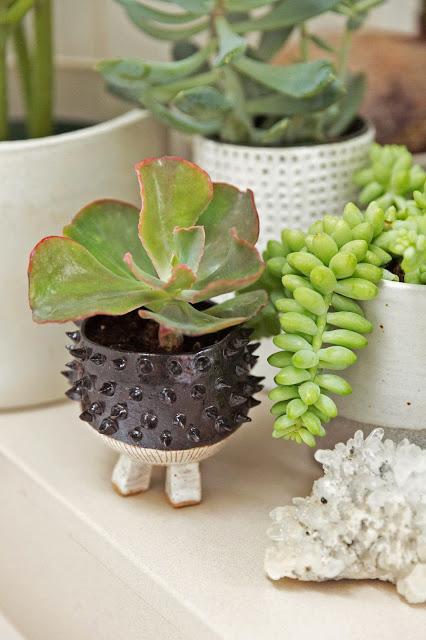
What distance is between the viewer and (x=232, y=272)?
468 mm

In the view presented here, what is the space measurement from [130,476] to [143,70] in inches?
9.5

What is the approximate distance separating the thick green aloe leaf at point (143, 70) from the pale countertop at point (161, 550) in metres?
0.22

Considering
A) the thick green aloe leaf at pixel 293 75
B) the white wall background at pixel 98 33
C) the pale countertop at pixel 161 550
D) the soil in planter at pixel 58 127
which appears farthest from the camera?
the white wall background at pixel 98 33

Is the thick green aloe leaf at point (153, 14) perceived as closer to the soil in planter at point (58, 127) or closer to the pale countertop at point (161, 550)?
the soil in planter at point (58, 127)

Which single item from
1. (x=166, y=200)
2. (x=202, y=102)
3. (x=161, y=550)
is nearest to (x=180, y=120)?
(x=202, y=102)

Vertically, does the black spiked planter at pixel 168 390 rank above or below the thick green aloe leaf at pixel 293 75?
below

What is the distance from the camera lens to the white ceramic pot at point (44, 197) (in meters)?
0.57

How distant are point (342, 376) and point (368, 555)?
0.10 metres

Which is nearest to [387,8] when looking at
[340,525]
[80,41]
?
[80,41]

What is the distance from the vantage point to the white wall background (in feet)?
2.85

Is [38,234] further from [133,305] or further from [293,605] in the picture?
[293,605]

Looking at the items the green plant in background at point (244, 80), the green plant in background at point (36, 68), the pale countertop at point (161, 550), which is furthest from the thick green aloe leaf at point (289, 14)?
the pale countertop at point (161, 550)

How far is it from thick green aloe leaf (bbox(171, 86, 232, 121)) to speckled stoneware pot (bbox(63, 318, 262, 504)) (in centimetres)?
15

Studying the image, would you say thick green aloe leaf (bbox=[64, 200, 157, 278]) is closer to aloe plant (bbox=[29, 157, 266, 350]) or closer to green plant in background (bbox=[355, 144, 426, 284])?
aloe plant (bbox=[29, 157, 266, 350])
